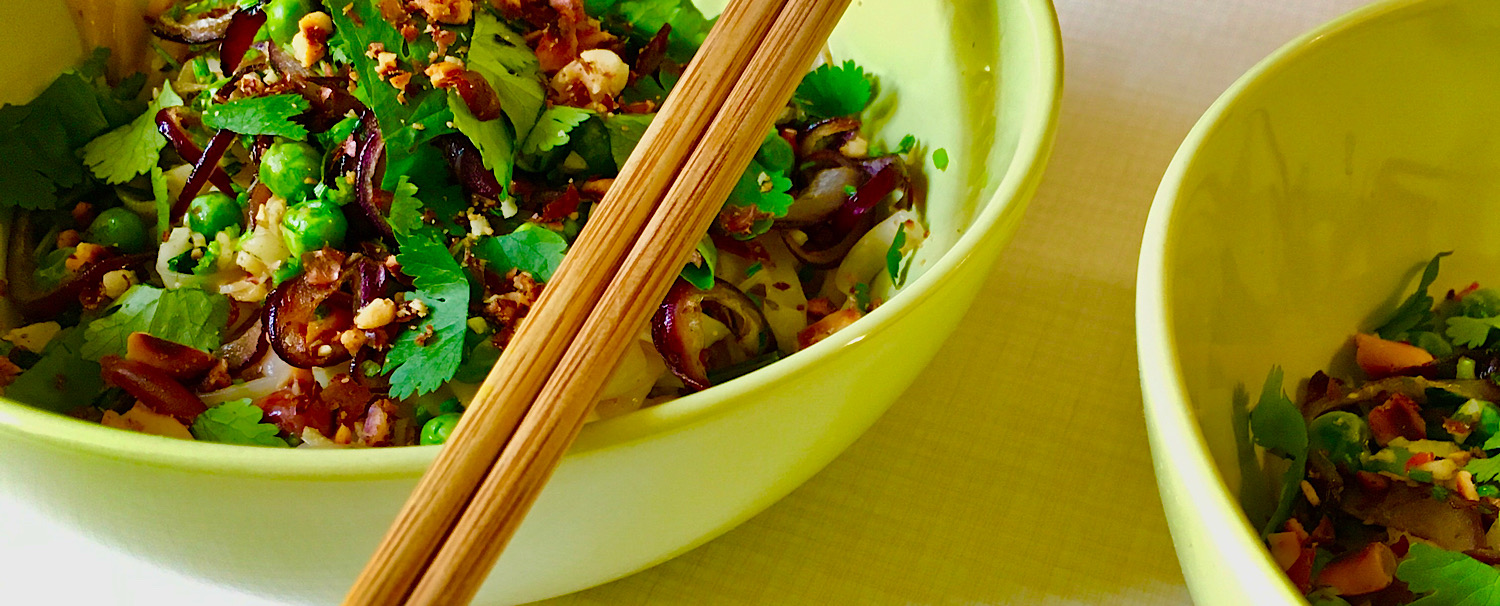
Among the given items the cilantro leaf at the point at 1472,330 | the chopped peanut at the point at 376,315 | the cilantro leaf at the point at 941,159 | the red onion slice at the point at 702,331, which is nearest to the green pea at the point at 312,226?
the chopped peanut at the point at 376,315

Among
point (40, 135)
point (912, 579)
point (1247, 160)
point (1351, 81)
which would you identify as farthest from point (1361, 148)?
point (40, 135)

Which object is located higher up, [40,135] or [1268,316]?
[40,135]

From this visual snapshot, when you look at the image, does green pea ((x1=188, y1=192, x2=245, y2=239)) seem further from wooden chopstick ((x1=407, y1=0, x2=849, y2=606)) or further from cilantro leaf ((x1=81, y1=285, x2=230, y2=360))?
wooden chopstick ((x1=407, y1=0, x2=849, y2=606))

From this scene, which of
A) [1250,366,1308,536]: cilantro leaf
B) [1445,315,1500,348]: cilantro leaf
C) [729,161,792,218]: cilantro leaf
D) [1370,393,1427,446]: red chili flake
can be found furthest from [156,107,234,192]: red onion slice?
[1445,315,1500,348]: cilantro leaf

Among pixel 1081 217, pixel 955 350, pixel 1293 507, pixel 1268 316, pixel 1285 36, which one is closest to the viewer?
pixel 1293 507

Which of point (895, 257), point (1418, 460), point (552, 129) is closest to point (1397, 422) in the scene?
point (1418, 460)

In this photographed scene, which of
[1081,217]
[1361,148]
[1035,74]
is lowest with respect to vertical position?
[1081,217]

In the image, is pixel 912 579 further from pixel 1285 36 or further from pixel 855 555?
pixel 1285 36
